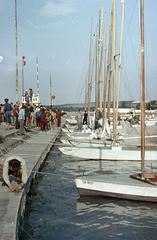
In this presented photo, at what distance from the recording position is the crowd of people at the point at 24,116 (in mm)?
30647

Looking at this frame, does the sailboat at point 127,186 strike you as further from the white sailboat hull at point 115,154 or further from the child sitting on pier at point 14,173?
the white sailboat hull at point 115,154

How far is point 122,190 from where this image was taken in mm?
14312

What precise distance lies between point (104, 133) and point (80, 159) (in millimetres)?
4653

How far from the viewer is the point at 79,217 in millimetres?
12953

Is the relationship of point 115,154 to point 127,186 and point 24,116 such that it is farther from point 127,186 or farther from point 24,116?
point 127,186

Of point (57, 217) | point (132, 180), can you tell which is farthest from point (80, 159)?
point (57, 217)

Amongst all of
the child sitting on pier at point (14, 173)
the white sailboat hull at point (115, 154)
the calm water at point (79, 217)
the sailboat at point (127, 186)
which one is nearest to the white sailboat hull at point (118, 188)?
the sailboat at point (127, 186)

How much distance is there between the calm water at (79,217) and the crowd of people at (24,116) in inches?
509

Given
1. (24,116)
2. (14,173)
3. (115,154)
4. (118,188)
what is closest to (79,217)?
(118,188)

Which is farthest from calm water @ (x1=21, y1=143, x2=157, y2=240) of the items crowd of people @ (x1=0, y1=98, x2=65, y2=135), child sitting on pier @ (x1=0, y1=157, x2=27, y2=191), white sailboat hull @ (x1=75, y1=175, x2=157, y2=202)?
crowd of people @ (x1=0, y1=98, x2=65, y2=135)

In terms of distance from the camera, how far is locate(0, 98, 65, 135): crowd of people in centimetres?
3065

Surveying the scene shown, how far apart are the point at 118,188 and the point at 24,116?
1812cm

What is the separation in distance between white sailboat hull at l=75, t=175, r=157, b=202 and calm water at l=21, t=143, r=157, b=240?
0.74 feet

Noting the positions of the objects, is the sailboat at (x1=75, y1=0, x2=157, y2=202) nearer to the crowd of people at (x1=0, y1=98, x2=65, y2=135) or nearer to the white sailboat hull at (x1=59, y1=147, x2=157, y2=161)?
the white sailboat hull at (x1=59, y1=147, x2=157, y2=161)
